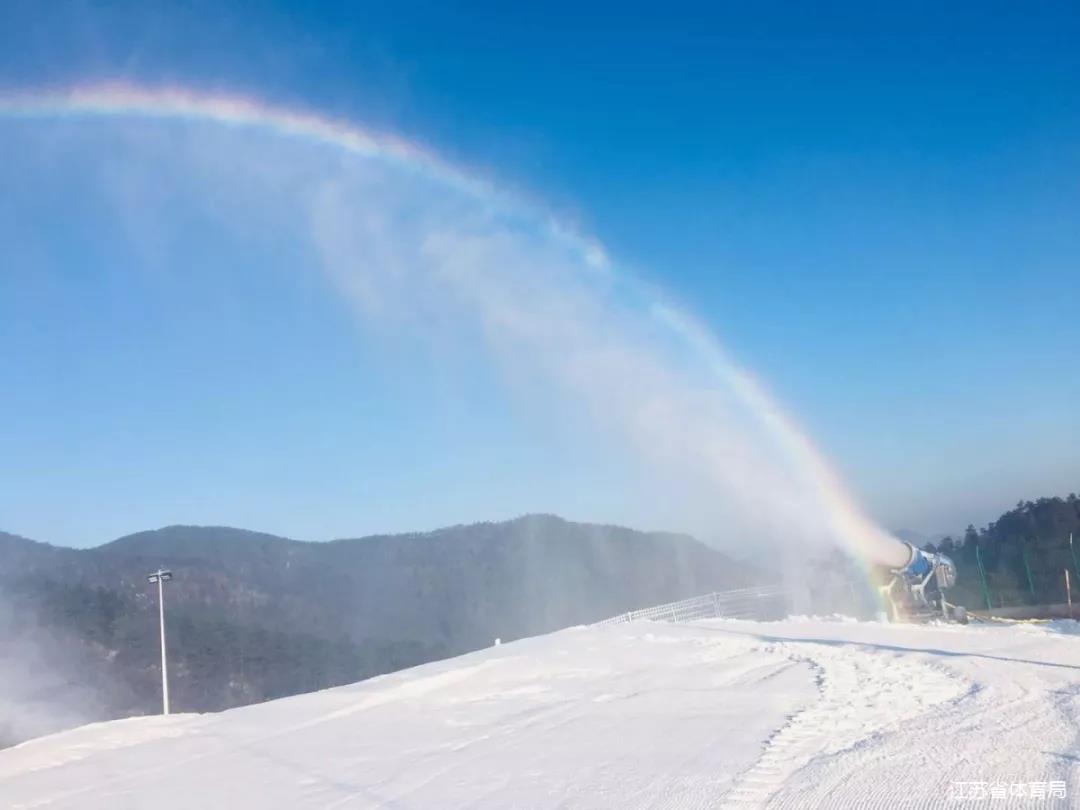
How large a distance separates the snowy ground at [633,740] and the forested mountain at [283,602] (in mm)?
25211

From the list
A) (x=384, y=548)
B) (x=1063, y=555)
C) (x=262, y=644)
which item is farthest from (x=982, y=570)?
(x=384, y=548)

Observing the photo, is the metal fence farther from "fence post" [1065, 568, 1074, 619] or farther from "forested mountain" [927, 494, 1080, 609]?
"fence post" [1065, 568, 1074, 619]

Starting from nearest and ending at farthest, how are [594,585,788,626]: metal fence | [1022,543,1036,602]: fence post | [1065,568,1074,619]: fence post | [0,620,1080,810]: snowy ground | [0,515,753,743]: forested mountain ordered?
[0,620,1080,810]: snowy ground
[1065,568,1074,619]: fence post
[1022,543,1036,602]: fence post
[594,585,788,626]: metal fence
[0,515,753,743]: forested mountain

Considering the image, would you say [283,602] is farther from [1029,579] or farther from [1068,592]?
[1068,592]

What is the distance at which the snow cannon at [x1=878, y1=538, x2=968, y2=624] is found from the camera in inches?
907

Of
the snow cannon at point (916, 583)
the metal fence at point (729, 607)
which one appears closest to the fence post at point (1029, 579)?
the snow cannon at point (916, 583)

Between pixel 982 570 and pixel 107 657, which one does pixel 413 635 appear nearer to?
pixel 107 657

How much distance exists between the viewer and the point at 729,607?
30219 mm

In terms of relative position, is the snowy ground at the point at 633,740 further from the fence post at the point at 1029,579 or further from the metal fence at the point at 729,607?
the fence post at the point at 1029,579

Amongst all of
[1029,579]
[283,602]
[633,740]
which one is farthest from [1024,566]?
[283,602]

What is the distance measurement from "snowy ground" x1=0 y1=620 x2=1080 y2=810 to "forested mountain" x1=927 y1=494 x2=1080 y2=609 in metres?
14.3

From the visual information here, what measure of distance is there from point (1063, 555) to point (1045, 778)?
79.1ft

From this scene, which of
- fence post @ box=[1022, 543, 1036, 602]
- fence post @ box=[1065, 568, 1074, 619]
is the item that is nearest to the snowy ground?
fence post @ box=[1065, 568, 1074, 619]

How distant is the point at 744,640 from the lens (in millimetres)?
15953
